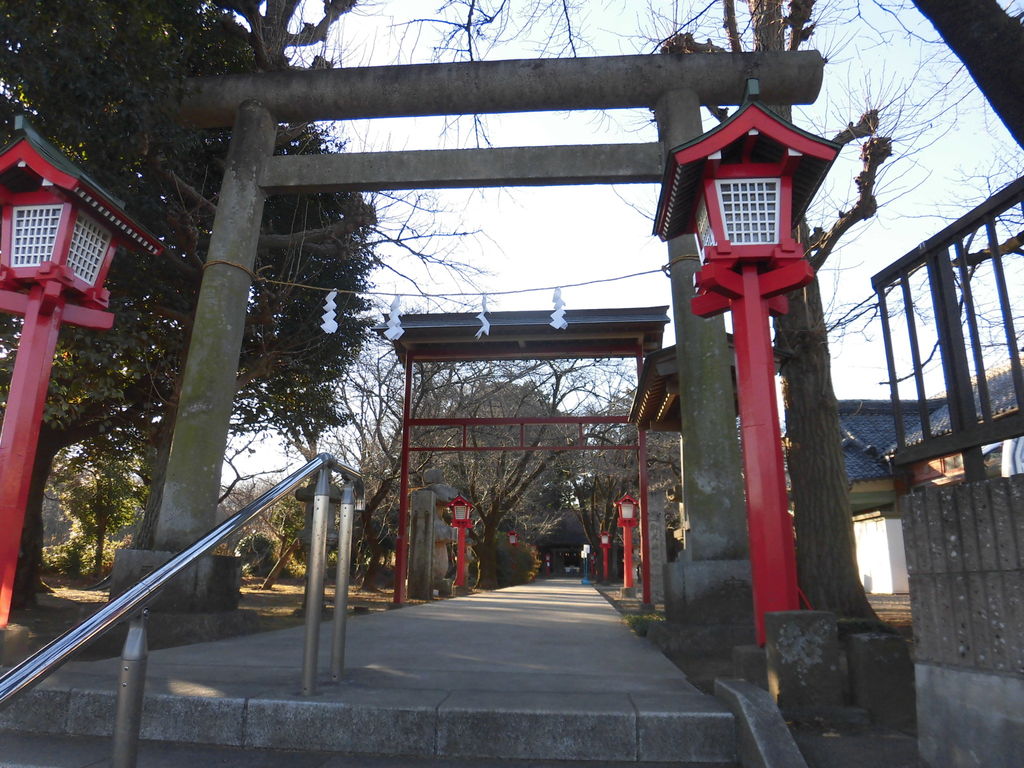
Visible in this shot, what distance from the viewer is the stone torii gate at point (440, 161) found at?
5348mm

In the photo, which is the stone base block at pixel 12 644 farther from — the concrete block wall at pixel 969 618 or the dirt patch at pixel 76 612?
the concrete block wall at pixel 969 618

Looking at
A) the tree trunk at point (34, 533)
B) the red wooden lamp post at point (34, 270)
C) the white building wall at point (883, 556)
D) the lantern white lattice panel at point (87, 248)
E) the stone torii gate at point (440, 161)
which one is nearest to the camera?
the red wooden lamp post at point (34, 270)

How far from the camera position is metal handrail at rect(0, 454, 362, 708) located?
5.63 feet

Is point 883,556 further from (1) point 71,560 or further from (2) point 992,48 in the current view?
(1) point 71,560

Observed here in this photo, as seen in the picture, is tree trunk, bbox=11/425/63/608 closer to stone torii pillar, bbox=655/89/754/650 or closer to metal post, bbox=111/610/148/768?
stone torii pillar, bbox=655/89/754/650

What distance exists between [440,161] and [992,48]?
448cm

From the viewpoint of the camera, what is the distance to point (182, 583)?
16.7 feet

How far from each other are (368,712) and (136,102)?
19.0ft

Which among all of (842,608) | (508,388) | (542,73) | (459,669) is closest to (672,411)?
(842,608)

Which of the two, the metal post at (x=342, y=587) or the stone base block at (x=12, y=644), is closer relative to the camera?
the metal post at (x=342, y=587)

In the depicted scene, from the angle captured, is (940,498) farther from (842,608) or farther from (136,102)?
(136,102)

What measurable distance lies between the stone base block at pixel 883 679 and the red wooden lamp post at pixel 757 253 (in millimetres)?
404

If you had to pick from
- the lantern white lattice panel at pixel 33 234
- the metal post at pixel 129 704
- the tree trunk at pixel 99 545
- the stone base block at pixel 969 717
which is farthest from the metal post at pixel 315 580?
the tree trunk at pixel 99 545

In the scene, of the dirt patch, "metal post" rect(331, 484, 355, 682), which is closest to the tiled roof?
the dirt patch
